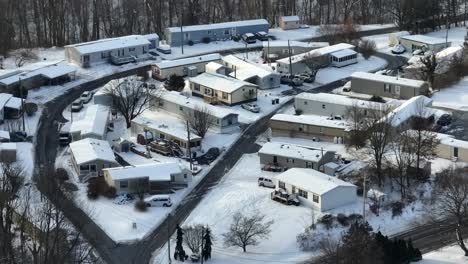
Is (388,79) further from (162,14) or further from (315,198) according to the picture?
(162,14)

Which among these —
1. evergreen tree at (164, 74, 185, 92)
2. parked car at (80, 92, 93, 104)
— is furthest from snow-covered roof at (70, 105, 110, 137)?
evergreen tree at (164, 74, 185, 92)

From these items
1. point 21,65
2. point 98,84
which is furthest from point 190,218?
point 21,65

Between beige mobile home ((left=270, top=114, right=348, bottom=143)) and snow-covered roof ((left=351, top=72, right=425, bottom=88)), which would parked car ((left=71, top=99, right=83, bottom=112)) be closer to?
beige mobile home ((left=270, top=114, right=348, bottom=143))

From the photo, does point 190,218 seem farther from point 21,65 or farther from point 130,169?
point 21,65

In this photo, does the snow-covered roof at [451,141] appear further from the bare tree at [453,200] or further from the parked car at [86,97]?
the parked car at [86,97]

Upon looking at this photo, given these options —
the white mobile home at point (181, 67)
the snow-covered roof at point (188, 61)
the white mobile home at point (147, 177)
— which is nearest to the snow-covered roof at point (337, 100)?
the white mobile home at point (181, 67)

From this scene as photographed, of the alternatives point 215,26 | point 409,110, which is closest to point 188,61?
point 215,26
